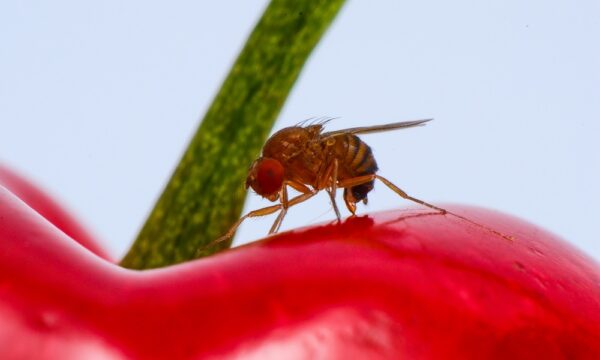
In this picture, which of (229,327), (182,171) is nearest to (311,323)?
(229,327)

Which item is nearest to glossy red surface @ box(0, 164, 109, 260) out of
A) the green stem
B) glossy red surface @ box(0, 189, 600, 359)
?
Result: the green stem

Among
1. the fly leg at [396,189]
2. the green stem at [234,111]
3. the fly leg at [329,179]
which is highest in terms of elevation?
the green stem at [234,111]

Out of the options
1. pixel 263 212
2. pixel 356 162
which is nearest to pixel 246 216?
pixel 263 212

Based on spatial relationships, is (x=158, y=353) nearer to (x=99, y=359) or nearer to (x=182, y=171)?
(x=99, y=359)

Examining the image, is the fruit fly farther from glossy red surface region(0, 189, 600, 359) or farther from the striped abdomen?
glossy red surface region(0, 189, 600, 359)

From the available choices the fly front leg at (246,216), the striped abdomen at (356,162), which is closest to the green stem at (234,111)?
the fly front leg at (246,216)

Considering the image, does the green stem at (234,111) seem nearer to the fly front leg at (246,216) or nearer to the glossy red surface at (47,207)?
the fly front leg at (246,216)

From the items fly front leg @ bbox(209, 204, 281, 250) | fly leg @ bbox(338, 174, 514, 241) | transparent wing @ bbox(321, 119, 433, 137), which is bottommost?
fly leg @ bbox(338, 174, 514, 241)
